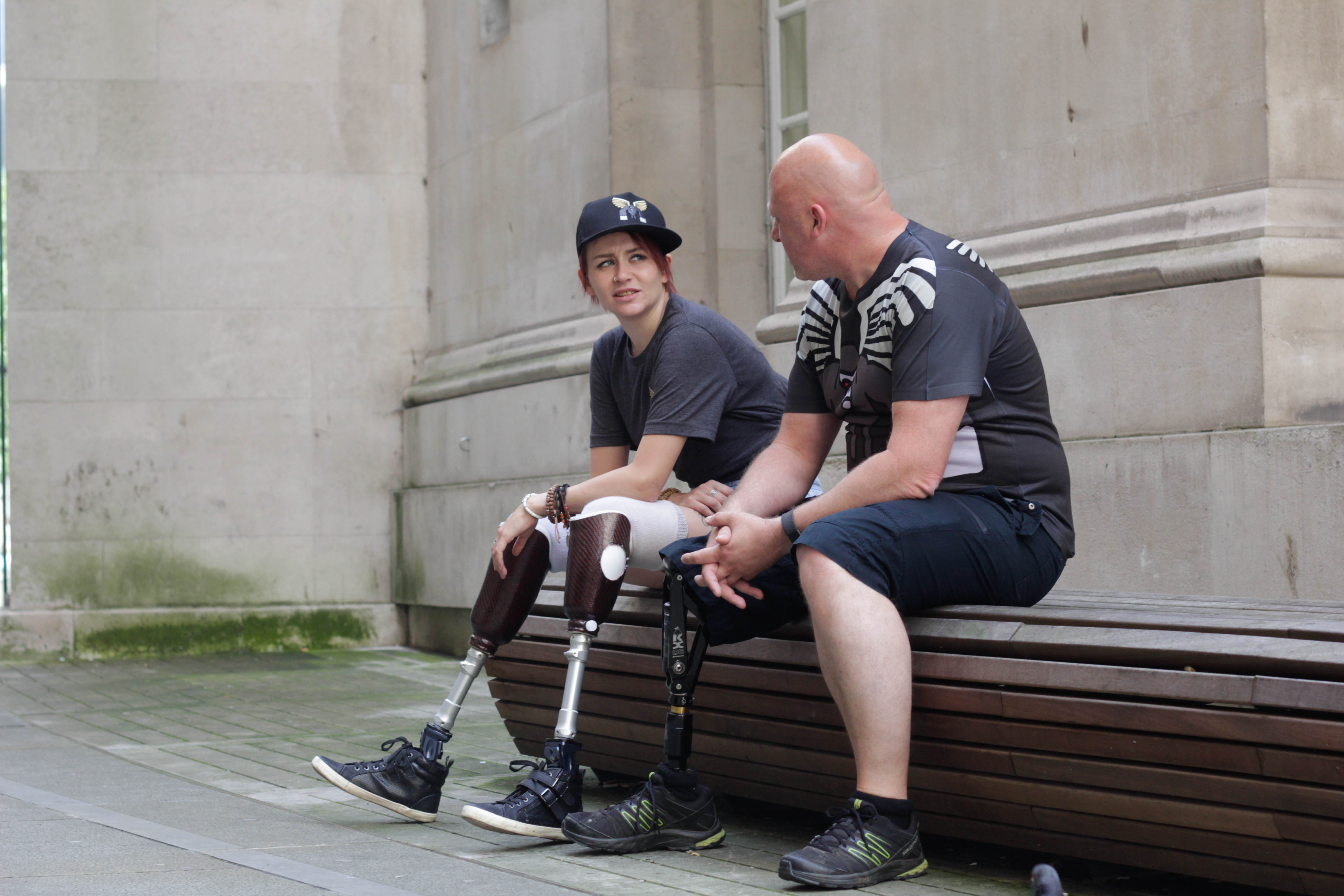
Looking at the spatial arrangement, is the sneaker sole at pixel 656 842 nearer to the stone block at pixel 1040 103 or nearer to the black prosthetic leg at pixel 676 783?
the black prosthetic leg at pixel 676 783

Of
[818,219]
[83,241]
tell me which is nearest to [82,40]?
[83,241]

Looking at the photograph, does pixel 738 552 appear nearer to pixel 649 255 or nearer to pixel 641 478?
pixel 641 478

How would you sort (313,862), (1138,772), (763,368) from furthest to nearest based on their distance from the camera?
(763,368)
(313,862)
(1138,772)

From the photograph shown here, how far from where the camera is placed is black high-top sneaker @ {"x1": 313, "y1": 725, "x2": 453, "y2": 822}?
423 cm

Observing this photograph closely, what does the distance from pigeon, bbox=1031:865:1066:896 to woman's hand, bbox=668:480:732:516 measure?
157 cm

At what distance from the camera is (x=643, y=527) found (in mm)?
4277

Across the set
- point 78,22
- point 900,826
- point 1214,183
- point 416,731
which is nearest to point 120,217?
point 78,22

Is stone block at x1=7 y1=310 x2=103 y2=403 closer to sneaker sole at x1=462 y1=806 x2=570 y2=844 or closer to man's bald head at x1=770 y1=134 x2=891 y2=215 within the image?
sneaker sole at x1=462 y1=806 x2=570 y2=844

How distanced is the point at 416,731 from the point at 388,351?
4538mm

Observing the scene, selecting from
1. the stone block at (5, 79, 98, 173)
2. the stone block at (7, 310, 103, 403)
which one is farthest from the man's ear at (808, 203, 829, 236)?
the stone block at (5, 79, 98, 173)

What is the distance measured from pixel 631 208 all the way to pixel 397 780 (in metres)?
1.63

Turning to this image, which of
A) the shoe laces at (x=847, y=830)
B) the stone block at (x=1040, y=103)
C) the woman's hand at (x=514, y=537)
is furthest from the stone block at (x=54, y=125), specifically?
the shoe laces at (x=847, y=830)

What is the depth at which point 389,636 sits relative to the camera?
34.0ft

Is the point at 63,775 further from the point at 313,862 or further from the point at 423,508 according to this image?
the point at 423,508
